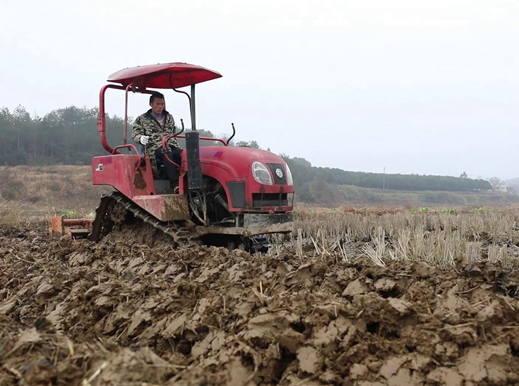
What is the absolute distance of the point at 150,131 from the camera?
6207mm

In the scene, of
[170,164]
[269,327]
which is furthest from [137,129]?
[269,327]

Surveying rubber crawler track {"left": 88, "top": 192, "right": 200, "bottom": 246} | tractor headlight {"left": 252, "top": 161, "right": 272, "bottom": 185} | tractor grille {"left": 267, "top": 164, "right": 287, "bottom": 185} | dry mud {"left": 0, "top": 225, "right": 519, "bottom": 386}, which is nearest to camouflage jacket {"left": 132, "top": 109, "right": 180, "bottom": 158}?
rubber crawler track {"left": 88, "top": 192, "right": 200, "bottom": 246}

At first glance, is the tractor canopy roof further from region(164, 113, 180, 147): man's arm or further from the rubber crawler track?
the rubber crawler track

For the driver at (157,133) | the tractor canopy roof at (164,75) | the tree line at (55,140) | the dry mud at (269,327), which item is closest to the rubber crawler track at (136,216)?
the driver at (157,133)

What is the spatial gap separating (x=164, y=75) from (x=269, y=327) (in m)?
4.58

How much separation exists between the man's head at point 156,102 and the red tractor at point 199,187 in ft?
0.44

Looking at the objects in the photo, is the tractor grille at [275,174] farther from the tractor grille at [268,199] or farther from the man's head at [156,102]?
the man's head at [156,102]

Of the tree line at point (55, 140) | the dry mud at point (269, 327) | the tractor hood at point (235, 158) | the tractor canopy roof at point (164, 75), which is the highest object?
the tree line at point (55, 140)

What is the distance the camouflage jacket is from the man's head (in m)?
0.08

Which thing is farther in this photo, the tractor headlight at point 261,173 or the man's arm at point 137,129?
the man's arm at point 137,129

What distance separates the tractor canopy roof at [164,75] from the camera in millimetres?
5859

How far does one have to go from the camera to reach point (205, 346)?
2430 millimetres

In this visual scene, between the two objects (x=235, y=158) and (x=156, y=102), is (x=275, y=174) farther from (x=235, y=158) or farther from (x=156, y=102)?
(x=156, y=102)

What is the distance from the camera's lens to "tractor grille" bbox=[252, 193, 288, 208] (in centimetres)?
580
